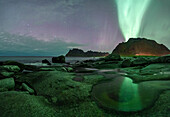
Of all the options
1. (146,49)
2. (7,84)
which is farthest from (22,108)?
(146,49)

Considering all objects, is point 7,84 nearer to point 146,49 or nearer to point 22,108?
point 22,108

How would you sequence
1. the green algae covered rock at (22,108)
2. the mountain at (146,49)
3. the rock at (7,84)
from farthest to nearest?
the mountain at (146,49) → the rock at (7,84) → the green algae covered rock at (22,108)

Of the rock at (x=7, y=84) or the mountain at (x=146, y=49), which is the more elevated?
the mountain at (x=146, y=49)

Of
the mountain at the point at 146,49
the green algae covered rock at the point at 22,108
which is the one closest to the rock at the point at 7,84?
the green algae covered rock at the point at 22,108

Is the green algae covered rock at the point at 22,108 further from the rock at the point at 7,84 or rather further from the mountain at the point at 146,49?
the mountain at the point at 146,49

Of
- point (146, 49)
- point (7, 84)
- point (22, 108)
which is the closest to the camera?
point (22, 108)

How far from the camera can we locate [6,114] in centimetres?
234

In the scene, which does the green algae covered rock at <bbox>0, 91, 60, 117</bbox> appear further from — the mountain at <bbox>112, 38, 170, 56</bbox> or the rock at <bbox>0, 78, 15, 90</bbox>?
the mountain at <bbox>112, 38, 170, 56</bbox>

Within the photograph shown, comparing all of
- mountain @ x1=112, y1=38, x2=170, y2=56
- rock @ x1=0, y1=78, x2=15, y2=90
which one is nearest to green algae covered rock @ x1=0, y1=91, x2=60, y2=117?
rock @ x1=0, y1=78, x2=15, y2=90

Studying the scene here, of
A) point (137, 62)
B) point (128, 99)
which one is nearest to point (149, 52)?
point (137, 62)

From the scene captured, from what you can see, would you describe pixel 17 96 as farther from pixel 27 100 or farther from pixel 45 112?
pixel 45 112

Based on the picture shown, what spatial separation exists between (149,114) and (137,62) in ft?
50.1

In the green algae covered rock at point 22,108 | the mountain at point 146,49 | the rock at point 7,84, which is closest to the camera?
the green algae covered rock at point 22,108

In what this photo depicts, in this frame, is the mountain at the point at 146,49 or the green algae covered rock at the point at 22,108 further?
the mountain at the point at 146,49
